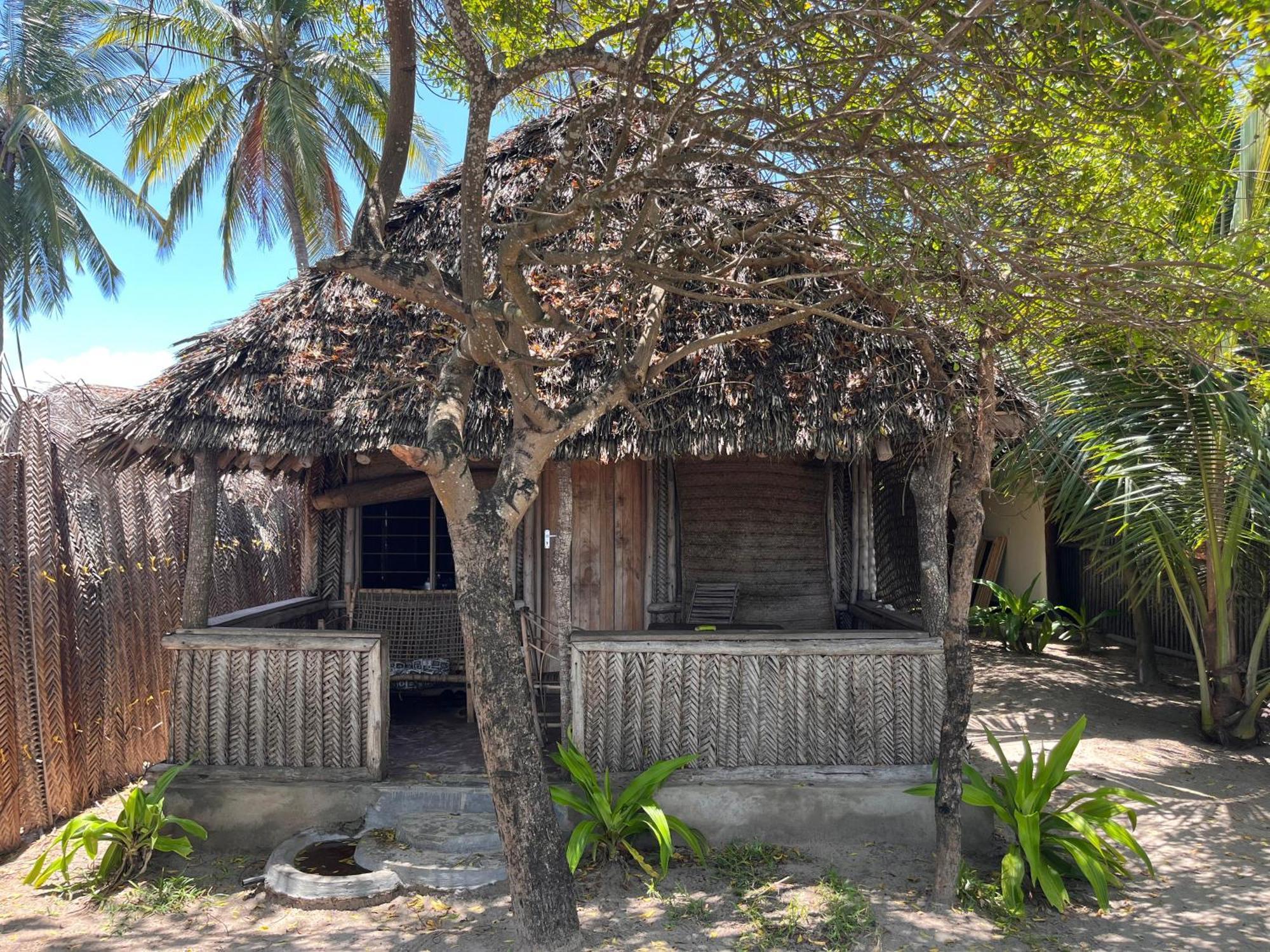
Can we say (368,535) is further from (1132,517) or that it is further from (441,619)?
(1132,517)

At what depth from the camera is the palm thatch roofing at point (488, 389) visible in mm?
5668

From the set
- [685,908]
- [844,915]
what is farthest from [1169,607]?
[685,908]

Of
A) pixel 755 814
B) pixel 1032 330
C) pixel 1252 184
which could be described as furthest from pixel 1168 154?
pixel 755 814

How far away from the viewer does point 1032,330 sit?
16.3 ft

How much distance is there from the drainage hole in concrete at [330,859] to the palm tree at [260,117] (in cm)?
1075

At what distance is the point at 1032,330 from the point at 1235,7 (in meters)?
1.93

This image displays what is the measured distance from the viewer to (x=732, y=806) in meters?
5.41

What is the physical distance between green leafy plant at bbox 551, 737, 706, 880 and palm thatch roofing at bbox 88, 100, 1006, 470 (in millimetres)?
1970

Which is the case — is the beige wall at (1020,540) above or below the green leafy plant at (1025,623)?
above

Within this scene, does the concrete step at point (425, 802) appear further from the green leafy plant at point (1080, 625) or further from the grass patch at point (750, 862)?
the green leafy plant at point (1080, 625)

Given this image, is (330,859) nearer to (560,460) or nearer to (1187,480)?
(560,460)

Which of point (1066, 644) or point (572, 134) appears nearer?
point (572, 134)

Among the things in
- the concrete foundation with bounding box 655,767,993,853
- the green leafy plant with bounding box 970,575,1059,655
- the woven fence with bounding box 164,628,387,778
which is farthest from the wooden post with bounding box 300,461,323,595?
the green leafy plant with bounding box 970,575,1059,655

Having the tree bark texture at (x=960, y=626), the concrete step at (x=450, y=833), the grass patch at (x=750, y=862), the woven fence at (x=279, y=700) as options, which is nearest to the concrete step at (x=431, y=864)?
the concrete step at (x=450, y=833)
